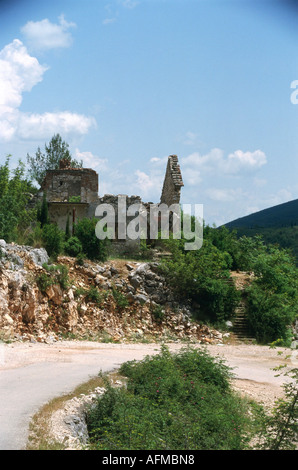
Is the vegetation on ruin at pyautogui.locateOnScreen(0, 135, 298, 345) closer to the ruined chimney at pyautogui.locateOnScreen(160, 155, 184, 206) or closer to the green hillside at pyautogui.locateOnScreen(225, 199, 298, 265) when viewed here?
the ruined chimney at pyautogui.locateOnScreen(160, 155, 184, 206)

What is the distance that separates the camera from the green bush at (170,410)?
6.79 metres

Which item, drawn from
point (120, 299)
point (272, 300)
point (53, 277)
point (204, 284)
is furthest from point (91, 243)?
point (272, 300)

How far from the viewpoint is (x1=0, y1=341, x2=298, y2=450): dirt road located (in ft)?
22.9

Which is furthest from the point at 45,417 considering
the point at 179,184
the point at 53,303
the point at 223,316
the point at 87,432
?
the point at 179,184

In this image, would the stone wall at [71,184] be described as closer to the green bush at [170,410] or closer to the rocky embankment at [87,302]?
the rocky embankment at [87,302]

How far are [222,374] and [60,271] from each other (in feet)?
26.5

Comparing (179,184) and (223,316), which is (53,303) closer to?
(223,316)

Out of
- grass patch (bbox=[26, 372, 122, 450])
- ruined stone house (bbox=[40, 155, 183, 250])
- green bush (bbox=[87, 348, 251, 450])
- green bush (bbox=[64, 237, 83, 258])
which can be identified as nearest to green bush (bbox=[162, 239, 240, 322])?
green bush (bbox=[64, 237, 83, 258])

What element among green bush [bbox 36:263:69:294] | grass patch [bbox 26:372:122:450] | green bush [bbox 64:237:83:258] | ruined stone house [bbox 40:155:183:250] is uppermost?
ruined stone house [bbox 40:155:183:250]

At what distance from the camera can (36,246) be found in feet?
58.9

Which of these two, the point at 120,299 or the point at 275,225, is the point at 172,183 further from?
the point at 275,225

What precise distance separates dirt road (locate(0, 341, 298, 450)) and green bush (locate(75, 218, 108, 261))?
18.8 ft

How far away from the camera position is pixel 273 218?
62.9m

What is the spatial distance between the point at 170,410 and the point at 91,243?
1259 cm
